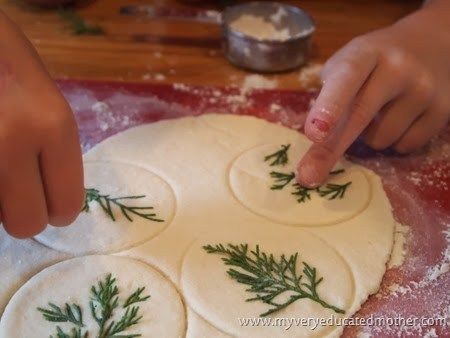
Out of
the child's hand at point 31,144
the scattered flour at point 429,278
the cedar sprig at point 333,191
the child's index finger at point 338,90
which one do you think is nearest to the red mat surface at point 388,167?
the scattered flour at point 429,278

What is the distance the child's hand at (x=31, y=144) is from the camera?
844 millimetres

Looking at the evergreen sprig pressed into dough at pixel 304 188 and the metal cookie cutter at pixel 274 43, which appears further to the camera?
the metal cookie cutter at pixel 274 43

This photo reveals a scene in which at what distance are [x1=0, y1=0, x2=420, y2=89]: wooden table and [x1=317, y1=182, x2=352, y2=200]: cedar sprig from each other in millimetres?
446

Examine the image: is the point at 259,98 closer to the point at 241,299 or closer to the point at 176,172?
the point at 176,172

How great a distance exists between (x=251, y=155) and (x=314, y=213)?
0.21 m

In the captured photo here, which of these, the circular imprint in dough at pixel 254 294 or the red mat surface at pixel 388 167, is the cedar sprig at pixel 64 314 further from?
the red mat surface at pixel 388 167

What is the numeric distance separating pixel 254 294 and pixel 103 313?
0.25m

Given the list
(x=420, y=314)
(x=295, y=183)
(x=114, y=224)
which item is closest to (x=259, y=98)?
(x=295, y=183)

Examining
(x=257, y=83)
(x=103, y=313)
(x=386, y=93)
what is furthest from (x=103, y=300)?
(x=257, y=83)

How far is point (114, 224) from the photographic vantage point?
116 centimetres

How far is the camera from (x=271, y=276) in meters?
1.06

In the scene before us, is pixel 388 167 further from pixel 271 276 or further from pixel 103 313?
pixel 103 313

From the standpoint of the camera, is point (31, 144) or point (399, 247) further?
point (399, 247)

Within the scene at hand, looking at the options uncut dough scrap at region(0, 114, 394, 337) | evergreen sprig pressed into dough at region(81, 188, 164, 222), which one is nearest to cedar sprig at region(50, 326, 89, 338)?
uncut dough scrap at region(0, 114, 394, 337)
